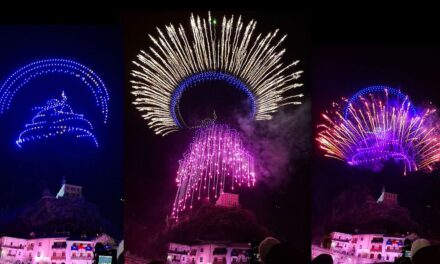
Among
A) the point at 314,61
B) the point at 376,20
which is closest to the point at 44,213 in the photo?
the point at 314,61

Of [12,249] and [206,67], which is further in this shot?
[206,67]

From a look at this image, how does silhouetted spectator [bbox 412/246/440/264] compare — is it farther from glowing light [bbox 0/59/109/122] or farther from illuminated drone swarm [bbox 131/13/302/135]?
glowing light [bbox 0/59/109/122]

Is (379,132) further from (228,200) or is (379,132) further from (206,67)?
(206,67)

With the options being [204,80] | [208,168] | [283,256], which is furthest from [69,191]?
[283,256]

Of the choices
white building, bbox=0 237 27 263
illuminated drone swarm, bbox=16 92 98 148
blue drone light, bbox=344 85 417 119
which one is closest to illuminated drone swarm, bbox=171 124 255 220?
illuminated drone swarm, bbox=16 92 98 148

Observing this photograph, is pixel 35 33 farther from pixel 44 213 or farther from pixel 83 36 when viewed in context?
pixel 44 213
